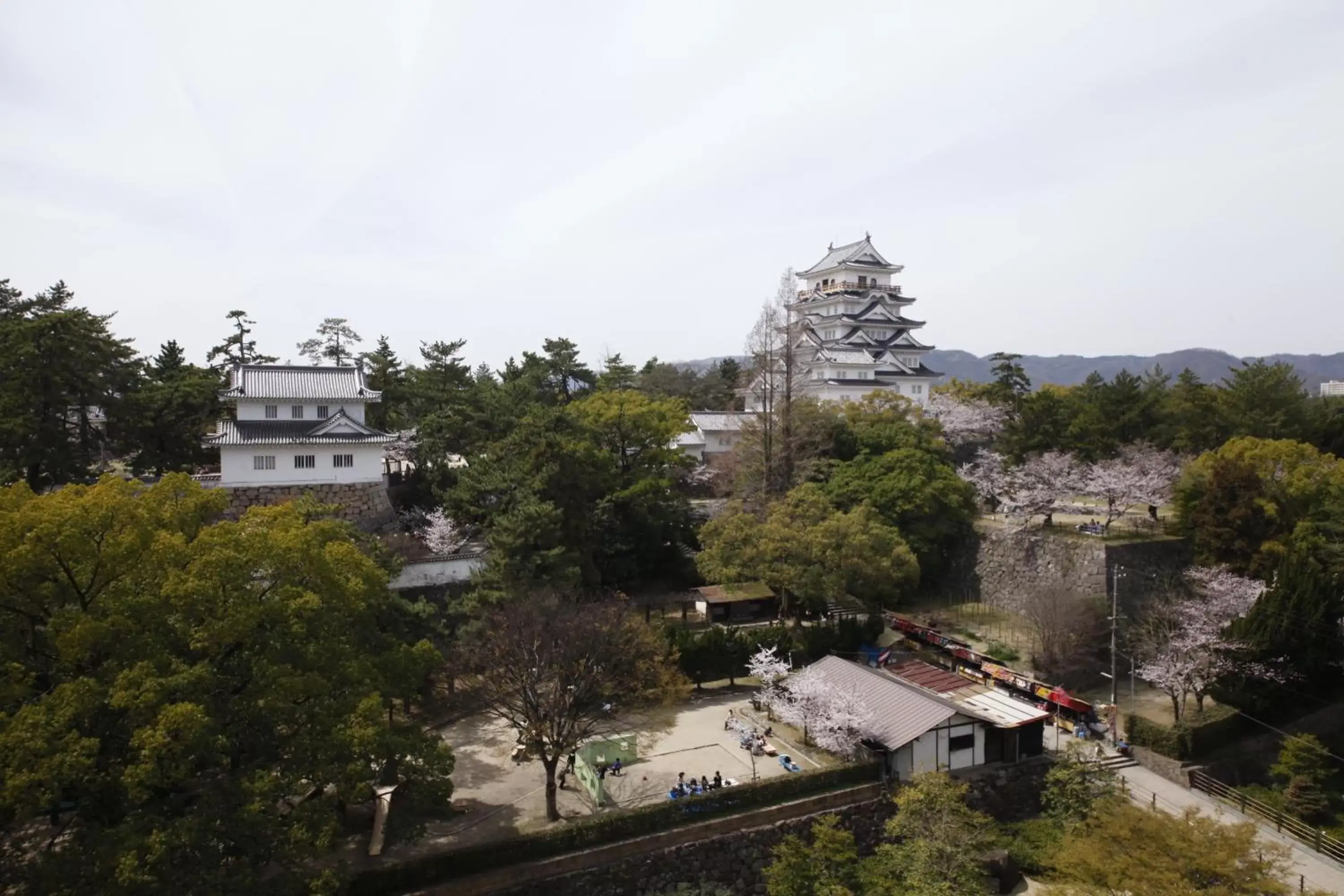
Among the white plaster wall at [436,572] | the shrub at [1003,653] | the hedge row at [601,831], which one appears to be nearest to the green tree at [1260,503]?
the shrub at [1003,653]

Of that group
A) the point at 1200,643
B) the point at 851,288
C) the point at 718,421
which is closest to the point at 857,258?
the point at 851,288

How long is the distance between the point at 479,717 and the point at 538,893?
6.26 m

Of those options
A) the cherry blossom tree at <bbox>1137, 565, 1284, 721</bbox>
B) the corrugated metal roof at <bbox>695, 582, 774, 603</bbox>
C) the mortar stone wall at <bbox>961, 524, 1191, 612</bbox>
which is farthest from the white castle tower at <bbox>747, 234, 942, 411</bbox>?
the cherry blossom tree at <bbox>1137, 565, 1284, 721</bbox>

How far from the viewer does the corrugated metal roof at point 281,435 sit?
74.2ft

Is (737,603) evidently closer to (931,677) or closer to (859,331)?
(931,677)

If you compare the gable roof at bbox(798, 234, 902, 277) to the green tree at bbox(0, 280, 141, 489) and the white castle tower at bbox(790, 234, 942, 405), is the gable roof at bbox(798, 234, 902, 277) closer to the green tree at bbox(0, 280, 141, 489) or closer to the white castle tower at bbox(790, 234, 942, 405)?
the white castle tower at bbox(790, 234, 942, 405)

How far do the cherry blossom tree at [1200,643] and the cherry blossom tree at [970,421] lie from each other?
43.7 feet

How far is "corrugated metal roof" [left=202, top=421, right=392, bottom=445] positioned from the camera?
74.2 feet

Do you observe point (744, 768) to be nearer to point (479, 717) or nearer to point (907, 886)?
point (907, 886)

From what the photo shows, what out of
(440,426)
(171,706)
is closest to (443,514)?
(440,426)

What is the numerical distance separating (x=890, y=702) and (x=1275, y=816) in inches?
319

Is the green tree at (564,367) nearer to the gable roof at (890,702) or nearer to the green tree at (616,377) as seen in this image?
the green tree at (616,377)

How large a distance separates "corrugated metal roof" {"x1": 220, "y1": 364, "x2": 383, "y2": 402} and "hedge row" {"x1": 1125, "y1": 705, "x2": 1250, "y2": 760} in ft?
76.1

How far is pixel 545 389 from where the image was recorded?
33562 millimetres
